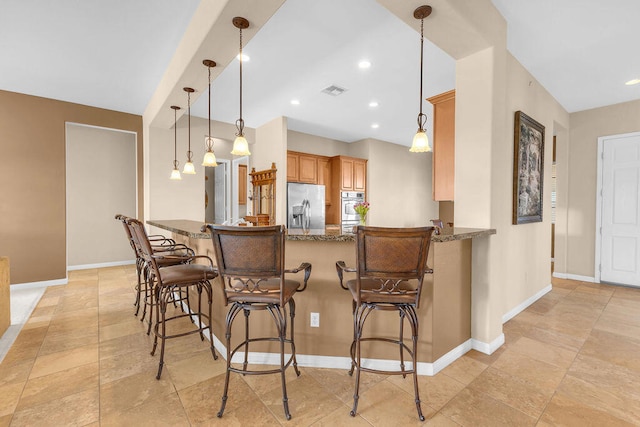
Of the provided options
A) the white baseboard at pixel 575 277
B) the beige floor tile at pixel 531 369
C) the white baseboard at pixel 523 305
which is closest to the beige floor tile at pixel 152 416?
the beige floor tile at pixel 531 369

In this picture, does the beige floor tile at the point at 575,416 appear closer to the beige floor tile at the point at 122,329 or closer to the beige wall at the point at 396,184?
the beige floor tile at the point at 122,329

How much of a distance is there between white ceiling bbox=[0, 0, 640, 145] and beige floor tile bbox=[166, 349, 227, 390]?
2489 mm

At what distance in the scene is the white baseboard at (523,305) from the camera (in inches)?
124

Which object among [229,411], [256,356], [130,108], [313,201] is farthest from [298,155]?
[229,411]

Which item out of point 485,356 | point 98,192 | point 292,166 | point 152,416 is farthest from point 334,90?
point 98,192

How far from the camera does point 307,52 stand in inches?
119

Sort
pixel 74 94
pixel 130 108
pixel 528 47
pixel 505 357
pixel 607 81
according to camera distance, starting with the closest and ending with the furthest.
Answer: pixel 505 357, pixel 528 47, pixel 607 81, pixel 74 94, pixel 130 108

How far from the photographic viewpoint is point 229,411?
1730 mm

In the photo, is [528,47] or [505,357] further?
[528,47]

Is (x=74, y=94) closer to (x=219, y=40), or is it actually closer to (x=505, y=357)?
(x=219, y=40)

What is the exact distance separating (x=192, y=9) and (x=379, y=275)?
8.50ft

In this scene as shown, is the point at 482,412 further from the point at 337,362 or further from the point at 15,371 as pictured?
the point at 15,371

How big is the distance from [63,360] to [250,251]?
195 centimetres

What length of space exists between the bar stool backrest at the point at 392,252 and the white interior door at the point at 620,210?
4718 mm
